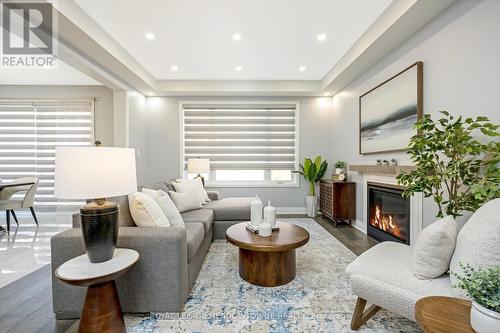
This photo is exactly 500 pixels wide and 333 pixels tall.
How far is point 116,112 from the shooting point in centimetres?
434

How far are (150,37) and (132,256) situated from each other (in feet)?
9.56

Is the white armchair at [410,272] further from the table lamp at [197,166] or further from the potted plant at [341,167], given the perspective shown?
the table lamp at [197,166]

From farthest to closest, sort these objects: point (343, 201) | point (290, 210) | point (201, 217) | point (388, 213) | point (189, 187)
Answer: point (290, 210), point (343, 201), point (189, 187), point (388, 213), point (201, 217)

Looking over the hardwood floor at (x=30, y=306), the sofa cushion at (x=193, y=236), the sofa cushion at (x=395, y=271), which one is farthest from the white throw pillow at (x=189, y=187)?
the sofa cushion at (x=395, y=271)

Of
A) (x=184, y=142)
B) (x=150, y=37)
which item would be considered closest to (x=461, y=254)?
(x=150, y=37)

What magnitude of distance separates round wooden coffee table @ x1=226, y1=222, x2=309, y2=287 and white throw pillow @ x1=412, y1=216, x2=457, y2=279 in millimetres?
926

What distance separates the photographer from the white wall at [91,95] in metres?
5.02

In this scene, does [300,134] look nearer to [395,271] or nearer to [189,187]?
[189,187]

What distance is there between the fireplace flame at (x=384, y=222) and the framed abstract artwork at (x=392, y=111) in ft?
3.04

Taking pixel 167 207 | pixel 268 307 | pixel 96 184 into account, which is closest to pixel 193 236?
pixel 167 207

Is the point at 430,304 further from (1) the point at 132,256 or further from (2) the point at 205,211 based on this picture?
(2) the point at 205,211

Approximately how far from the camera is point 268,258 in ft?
7.09

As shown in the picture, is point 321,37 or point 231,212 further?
point 231,212

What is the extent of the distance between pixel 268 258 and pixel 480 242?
4.80 feet
